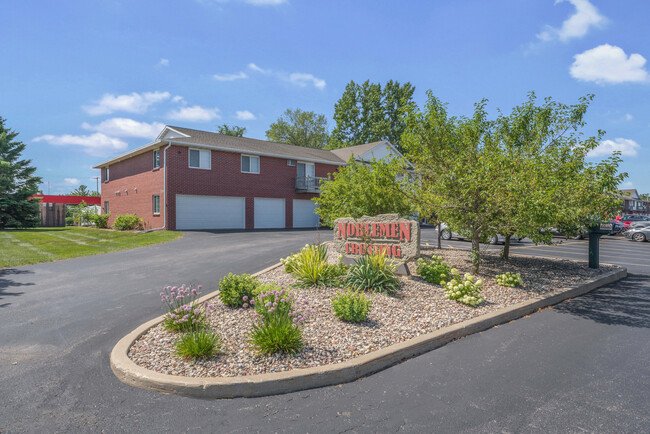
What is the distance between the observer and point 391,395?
12.3ft

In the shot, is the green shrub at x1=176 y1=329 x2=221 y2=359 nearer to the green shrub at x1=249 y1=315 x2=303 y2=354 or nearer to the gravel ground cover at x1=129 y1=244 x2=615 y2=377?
the gravel ground cover at x1=129 y1=244 x2=615 y2=377

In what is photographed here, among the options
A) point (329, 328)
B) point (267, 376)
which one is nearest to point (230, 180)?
point (329, 328)

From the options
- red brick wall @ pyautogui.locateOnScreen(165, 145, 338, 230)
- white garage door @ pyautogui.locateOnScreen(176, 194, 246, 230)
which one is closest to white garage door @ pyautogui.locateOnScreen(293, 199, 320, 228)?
red brick wall @ pyautogui.locateOnScreen(165, 145, 338, 230)

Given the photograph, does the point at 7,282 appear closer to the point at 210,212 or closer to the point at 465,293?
the point at 465,293

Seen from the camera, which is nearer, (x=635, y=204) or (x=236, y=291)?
(x=236, y=291)

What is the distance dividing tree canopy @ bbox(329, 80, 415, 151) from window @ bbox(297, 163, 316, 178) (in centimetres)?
2388

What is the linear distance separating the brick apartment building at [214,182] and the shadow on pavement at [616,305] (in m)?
18.6

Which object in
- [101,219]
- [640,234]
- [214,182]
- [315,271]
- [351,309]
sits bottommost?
[351,309]

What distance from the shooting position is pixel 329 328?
17.2 feet

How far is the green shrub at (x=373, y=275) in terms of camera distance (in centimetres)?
715

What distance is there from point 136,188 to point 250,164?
8.76 meters

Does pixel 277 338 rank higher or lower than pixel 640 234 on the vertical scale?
lower

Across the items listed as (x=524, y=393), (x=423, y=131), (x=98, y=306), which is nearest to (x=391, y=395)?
(x=524, y=393)

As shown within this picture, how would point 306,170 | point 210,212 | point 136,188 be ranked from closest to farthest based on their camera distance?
point 210,212
point 136,188
point 306,170
